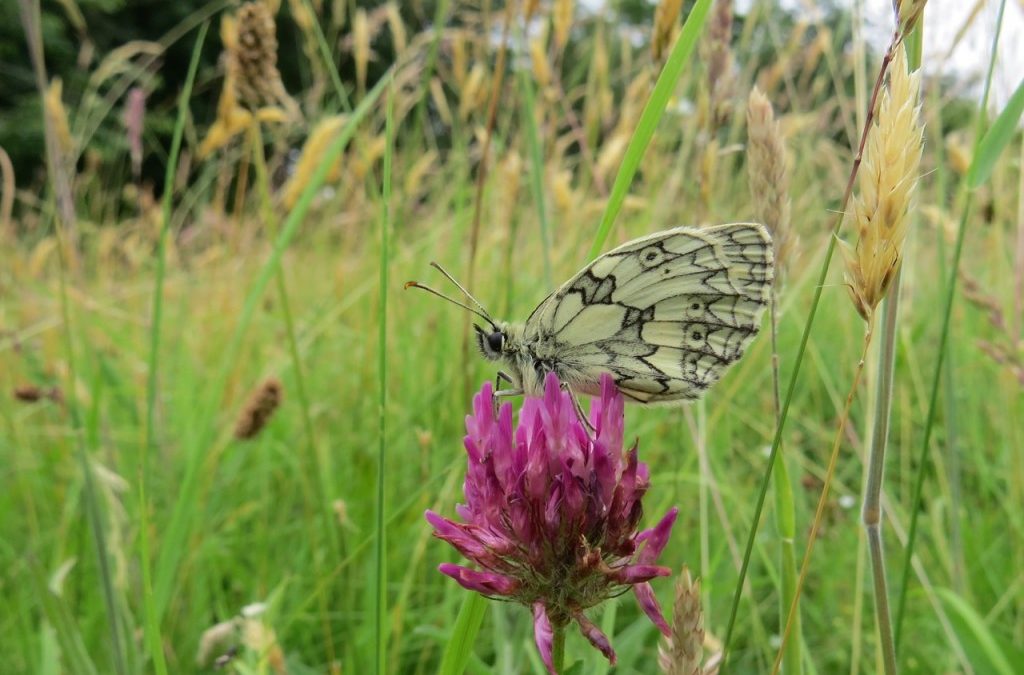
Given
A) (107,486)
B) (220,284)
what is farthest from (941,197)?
(220,284)

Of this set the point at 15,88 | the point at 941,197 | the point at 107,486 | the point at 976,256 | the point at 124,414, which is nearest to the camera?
the point at 107,486

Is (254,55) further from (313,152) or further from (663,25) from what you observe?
(663,25)

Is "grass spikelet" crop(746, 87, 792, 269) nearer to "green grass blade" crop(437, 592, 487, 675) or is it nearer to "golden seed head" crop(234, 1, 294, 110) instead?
"green grass blade" crop(437, 592, 487, 675)

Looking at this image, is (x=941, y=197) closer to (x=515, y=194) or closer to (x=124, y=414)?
(x=515, y=194)

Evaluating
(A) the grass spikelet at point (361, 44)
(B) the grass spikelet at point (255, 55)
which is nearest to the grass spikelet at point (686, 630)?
(B) the grass spikelet at point (255, 55)

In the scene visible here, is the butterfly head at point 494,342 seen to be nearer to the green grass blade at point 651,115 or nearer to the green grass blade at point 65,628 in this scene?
the green grass blade at point 651,115

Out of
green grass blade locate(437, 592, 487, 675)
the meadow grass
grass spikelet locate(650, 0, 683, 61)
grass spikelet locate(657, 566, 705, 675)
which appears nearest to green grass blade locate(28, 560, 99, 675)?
the meadow grass
